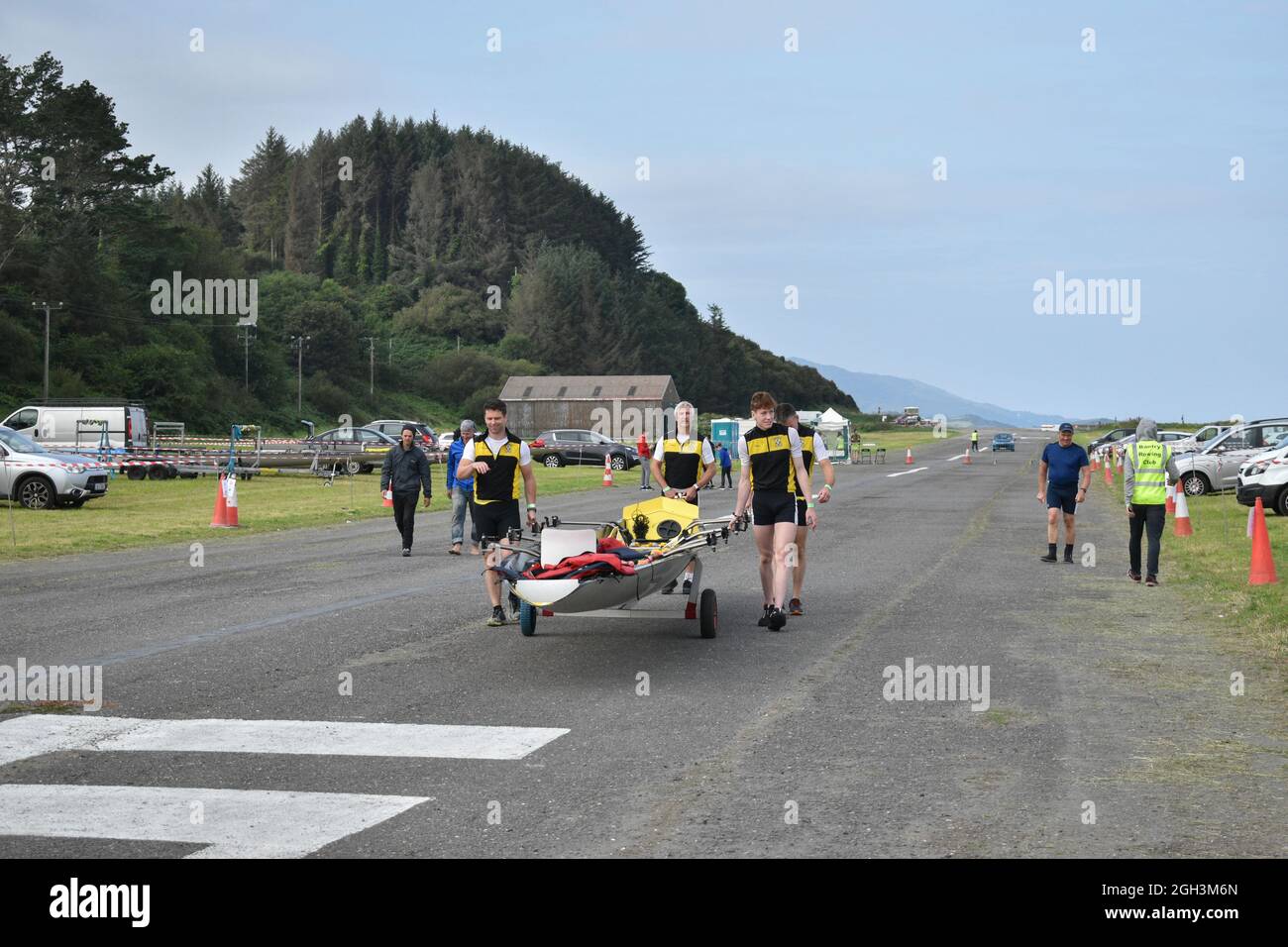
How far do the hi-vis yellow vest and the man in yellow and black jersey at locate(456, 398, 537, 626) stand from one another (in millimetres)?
7738

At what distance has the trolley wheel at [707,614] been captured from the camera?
11.8 meters

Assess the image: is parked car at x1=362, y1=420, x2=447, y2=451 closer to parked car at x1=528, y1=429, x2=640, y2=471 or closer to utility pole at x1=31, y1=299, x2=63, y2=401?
parked car at x1=528, y1=429, x2=640, y2=471

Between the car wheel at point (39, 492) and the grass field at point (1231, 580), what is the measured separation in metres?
21.4

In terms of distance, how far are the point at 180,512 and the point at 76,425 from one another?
54.8 feet

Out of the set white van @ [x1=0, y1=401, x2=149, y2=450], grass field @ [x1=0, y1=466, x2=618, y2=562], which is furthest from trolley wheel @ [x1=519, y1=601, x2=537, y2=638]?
white van @ [x1=0, y1=401, x2=149, y2=450]

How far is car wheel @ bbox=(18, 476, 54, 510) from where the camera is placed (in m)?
28.6

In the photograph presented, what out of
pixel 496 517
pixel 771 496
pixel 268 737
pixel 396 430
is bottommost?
pixel 268 737

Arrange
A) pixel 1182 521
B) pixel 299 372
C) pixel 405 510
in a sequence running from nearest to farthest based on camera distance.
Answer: pixel 405 510
pixel 1182 521
pixel 299 372

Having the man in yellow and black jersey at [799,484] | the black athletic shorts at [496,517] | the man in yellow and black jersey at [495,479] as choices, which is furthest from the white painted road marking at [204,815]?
the man in yellow and black jersey at [799,484]

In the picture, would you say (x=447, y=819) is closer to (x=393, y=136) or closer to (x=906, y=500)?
(x=906, y=500)

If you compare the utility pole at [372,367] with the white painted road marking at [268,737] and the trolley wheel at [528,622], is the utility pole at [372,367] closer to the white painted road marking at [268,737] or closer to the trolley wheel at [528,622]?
the trolley wheel at [528,622]

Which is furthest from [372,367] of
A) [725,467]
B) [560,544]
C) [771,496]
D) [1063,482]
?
[560,544]

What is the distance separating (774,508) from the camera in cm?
1245

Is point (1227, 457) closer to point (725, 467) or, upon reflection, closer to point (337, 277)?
point (725, 467)
